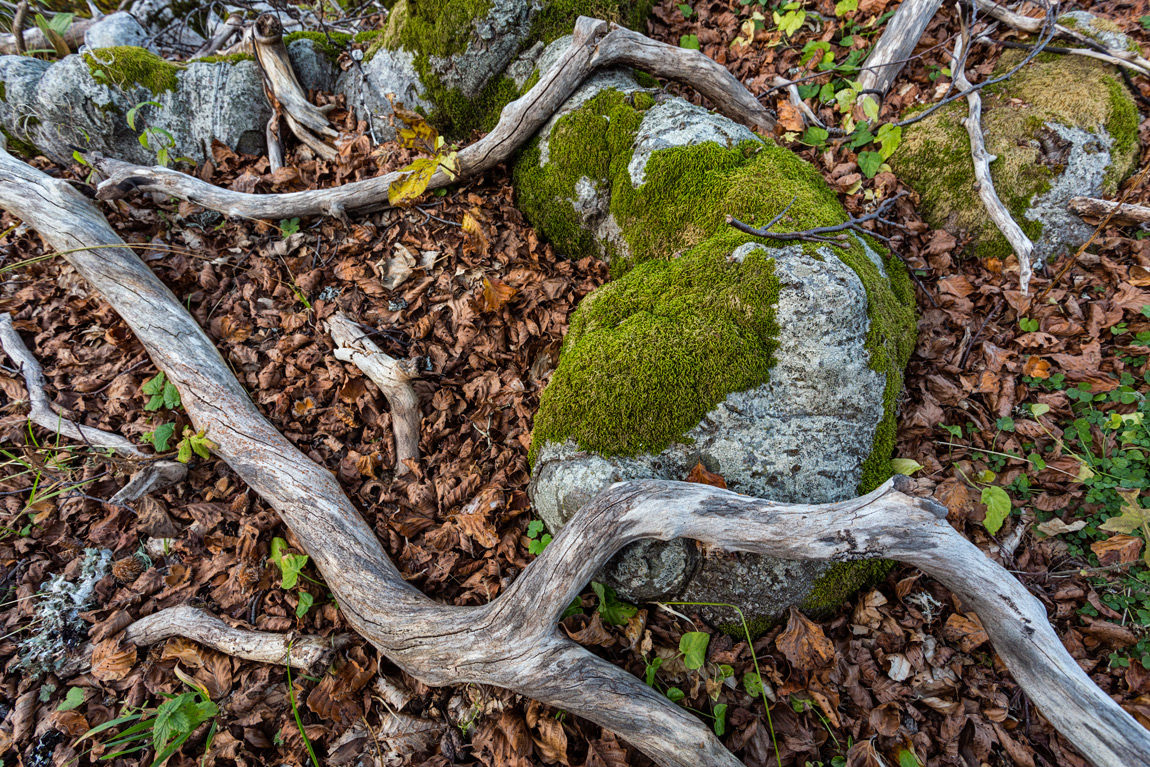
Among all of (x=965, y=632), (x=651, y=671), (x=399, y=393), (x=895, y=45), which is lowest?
(x=965, y=632)

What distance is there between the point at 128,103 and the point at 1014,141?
6906 mm

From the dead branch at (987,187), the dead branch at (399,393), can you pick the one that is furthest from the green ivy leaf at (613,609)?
the dead branch at (987,187)

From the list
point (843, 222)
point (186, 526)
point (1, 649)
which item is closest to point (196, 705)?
point (186, 526)

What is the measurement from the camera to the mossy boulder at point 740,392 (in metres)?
2.59

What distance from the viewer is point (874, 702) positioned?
8.19 ft

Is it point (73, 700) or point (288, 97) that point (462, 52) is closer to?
point (288, 97)

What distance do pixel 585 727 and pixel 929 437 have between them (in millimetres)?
2603

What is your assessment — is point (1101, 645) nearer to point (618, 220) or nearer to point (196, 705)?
point (618, 220)

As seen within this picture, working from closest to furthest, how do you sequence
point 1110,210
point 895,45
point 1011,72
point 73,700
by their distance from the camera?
point 73,700 → point 1110,210 → point 1011,72 → point 895,45

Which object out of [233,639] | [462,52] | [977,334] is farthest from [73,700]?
[977,334]

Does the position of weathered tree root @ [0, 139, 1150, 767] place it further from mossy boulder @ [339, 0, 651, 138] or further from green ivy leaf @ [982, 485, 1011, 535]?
mossy boulder @ [339, 0, 651, 138]

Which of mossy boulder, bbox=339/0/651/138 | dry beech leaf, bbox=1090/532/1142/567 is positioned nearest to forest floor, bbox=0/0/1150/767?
dry beech leaf, bbox=1090/532/1142/567

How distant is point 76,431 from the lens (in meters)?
3.48

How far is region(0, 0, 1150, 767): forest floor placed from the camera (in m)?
2.51
